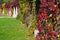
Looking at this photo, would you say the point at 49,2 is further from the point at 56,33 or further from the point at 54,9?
the point at 56,33

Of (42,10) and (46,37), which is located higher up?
(42,10)

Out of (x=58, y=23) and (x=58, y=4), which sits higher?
(x=58, y=4)

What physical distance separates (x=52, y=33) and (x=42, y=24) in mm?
641

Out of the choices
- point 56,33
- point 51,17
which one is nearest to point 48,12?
point 51,17

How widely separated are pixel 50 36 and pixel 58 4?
1.20 m

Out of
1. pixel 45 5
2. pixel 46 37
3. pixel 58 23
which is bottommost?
pixel 46 37

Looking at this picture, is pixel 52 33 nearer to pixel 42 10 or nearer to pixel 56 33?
pixel 56 33

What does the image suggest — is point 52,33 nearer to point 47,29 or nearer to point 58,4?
point 47,29

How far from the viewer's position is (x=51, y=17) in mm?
9109

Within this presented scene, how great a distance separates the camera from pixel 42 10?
9.48m

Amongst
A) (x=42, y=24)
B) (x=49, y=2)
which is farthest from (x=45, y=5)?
(x=42, y=24)

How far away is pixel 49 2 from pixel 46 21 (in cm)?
71

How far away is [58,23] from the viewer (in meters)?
8.97

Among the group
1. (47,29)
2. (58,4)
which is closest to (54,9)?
(58,4)
